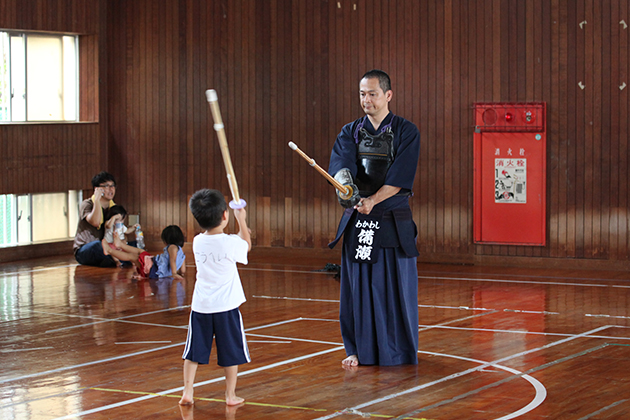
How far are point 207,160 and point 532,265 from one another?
4486 millimetres

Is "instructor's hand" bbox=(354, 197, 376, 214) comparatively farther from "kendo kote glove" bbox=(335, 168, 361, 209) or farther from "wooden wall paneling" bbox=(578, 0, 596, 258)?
"wooden wall paneling" bbox=(578, 0, 596, 258)

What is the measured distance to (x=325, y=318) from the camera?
6652 mm

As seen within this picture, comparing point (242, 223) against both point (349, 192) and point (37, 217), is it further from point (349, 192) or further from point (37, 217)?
point (37, 217)

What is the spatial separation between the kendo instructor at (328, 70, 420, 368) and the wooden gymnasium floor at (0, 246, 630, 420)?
0.61 ft

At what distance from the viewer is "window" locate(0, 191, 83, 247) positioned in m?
10.8

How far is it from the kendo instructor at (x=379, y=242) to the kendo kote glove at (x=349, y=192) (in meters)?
0.01

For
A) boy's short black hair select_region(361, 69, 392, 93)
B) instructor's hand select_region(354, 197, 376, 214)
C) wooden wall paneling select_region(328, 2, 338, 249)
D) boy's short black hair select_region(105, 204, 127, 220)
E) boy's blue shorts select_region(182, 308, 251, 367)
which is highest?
wooden wall paneling select_region(328, 2, 338, 249)

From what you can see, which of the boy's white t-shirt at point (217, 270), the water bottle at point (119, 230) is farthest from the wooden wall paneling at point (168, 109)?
the boy's white t-shirt at point (217, 270)

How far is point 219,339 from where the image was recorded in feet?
13.5

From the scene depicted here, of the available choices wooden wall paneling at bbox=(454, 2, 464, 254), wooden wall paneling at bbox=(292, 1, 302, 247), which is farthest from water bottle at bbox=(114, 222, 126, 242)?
wooden wall paneling at bbox=(454, 2, 464, 254)

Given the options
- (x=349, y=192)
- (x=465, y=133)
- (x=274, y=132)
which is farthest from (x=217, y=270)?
(x=274, y=132)

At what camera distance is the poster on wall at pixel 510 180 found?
973 cm

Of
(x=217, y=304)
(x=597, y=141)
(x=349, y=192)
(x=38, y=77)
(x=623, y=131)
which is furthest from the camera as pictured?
(x=38, y=77)

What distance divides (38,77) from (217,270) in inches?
313
